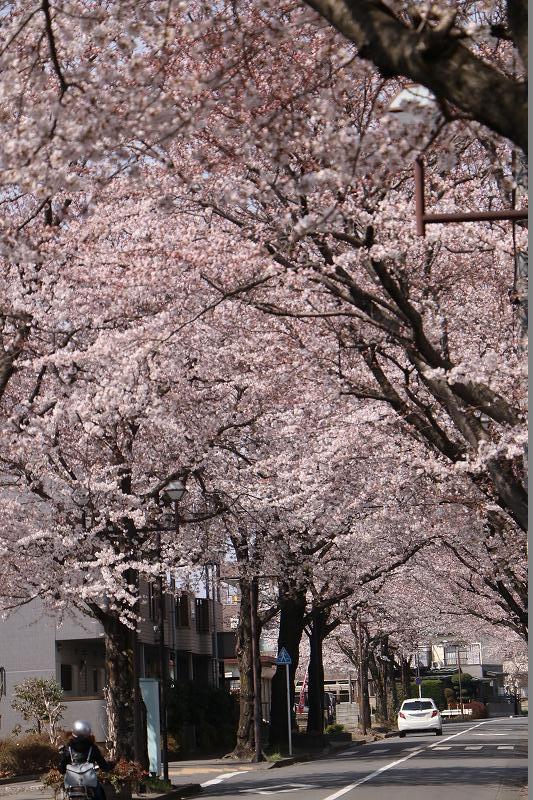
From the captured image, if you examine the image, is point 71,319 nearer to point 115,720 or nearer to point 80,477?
point 80,477

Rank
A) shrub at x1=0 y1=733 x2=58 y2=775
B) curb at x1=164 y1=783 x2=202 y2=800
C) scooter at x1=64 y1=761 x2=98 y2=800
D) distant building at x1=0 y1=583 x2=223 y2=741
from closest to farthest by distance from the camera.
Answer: scooter at x1=64 y1=761 x2=98 y2=800 < curb at x1=164 y1=783 x2=202 y2=800 < shrub at x1=0 y1=733 x2=58 y2=775 < distant building at x1=0 y1=583 x2=223 y2=741

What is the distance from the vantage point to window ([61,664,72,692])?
3945 cm

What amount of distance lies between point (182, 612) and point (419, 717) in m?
10.9

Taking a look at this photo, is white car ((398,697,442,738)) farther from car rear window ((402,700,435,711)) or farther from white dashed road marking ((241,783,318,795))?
white dashed road marking ((241,783,318,795))

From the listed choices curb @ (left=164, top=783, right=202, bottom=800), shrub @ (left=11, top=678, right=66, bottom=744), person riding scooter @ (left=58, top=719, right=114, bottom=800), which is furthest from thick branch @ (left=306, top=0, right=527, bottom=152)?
shrub @ (left=11, top=678, right=66, bottom=744)

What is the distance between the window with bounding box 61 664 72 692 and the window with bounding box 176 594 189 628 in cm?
1163

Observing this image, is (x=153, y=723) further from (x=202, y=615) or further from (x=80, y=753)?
(x=202, y=615)

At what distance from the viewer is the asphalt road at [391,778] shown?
20.4 m

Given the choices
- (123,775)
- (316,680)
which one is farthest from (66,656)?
(123,775)

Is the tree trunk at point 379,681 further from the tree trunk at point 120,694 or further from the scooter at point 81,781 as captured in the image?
the scooter at point 81,781

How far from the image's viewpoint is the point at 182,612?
5250 cm

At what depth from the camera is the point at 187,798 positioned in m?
21.3

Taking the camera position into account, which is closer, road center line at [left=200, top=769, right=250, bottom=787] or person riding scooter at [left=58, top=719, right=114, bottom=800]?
person riding scooter at [left=58, top=719, right=114, bottom=800]

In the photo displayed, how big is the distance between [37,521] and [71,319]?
17.3 ft
